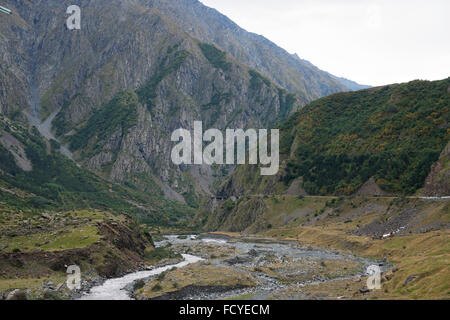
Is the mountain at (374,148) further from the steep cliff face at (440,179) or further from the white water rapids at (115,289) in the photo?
the white water rapids at (115,289)

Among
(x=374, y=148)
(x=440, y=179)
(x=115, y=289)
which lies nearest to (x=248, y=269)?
(x=115, y=289)

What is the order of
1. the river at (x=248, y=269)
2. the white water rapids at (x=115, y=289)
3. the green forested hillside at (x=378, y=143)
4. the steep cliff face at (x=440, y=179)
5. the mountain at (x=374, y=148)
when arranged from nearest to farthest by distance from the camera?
1. the white water rapids at (x=115, y=289)
2. the river at (x=248, y=269)
3. the steep cliff face at (x=440, y=179)
4. the mountain at (x=374, y=148)
5. the green forested hillside at (x=378, y=143)

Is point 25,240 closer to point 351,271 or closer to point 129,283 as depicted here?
point 129,283

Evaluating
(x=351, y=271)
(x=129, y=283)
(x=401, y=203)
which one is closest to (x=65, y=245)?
(x=129, y=283)

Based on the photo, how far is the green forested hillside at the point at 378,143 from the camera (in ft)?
435

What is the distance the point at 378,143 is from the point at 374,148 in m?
2.66

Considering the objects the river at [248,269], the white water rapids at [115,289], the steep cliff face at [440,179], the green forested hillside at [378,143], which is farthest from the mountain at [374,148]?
the white water rapids at [115,289]

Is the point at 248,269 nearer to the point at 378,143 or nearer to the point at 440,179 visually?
the point at 440,179

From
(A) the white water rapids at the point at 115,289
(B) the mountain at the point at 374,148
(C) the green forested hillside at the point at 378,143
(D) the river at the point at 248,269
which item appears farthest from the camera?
(C) the green forested hillside at the point at 378,143

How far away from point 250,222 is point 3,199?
367ft

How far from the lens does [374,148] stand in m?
154

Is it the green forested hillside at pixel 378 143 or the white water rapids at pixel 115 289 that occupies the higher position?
the green forested hillside at pixel 378 143

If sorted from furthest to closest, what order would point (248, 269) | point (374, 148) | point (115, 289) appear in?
point (374, 148)
point (248, 269)
point (115, 289)

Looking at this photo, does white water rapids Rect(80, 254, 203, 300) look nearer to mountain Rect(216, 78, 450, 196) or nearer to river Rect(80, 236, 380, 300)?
river Rect(80, 236, 380, 300)
